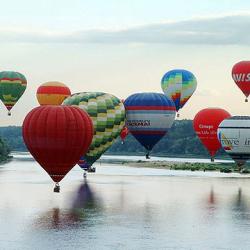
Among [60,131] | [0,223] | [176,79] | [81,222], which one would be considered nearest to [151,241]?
[81,222]

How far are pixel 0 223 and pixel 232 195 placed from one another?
28.7 m

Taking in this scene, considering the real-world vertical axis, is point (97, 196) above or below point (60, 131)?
→ below

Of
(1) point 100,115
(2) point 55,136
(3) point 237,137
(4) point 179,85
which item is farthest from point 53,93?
(2) point 55,136

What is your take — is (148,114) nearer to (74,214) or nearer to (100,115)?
(100,115)

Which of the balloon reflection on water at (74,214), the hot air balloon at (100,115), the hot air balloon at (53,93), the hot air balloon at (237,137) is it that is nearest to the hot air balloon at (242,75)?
the hot air balloon at (237,137)

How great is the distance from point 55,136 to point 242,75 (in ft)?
158

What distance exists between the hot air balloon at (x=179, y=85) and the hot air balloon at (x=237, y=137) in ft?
60.4

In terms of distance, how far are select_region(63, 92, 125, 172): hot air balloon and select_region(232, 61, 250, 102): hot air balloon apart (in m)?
26.3

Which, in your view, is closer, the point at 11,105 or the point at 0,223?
the point at 0,223

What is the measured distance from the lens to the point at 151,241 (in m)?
45.5

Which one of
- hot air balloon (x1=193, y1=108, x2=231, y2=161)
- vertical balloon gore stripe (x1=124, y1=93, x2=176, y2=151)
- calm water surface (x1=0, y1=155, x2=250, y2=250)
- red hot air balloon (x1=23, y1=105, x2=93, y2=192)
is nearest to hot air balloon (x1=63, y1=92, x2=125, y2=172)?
calm water surface (x1=0, y1=155, x2=250, y2=250)

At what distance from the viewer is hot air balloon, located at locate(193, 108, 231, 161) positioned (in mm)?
113688

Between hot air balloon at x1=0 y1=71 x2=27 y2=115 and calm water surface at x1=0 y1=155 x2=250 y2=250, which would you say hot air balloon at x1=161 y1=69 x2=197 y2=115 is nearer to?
hot air balloon at x1=0 y1=71 x2=27 y2=115

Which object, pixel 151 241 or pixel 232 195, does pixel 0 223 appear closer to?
pixel 151 241
